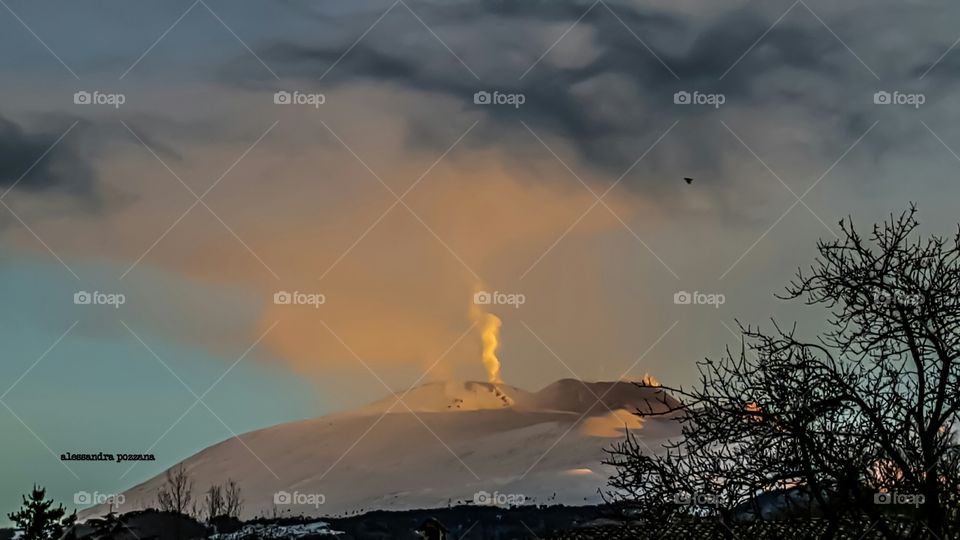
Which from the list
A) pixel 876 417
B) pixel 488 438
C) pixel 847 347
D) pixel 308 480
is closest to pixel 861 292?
pixel 847 347

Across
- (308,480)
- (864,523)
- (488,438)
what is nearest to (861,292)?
(864,523)

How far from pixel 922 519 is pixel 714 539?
2.58 metres

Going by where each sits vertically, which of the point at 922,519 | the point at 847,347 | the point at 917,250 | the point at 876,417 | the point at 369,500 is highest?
the point at 369,500

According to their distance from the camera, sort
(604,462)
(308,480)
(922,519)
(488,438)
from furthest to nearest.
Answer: (308,480)
(488,438)
(604,462)
(922,519)

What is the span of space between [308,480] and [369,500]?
2463cm

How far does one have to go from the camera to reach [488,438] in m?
128

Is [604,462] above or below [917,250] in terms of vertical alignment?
below

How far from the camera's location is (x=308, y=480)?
504 ft

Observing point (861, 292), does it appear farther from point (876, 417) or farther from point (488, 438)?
point (488, 438)

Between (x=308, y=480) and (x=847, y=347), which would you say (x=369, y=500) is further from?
(x=847, y=347)

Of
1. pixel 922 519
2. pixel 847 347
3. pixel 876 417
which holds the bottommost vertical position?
pixel 922 519

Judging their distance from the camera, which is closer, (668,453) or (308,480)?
(668,453)

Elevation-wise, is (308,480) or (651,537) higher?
(308,480)

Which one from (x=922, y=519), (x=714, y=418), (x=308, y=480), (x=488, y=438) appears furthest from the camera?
(x=308, y=480)
